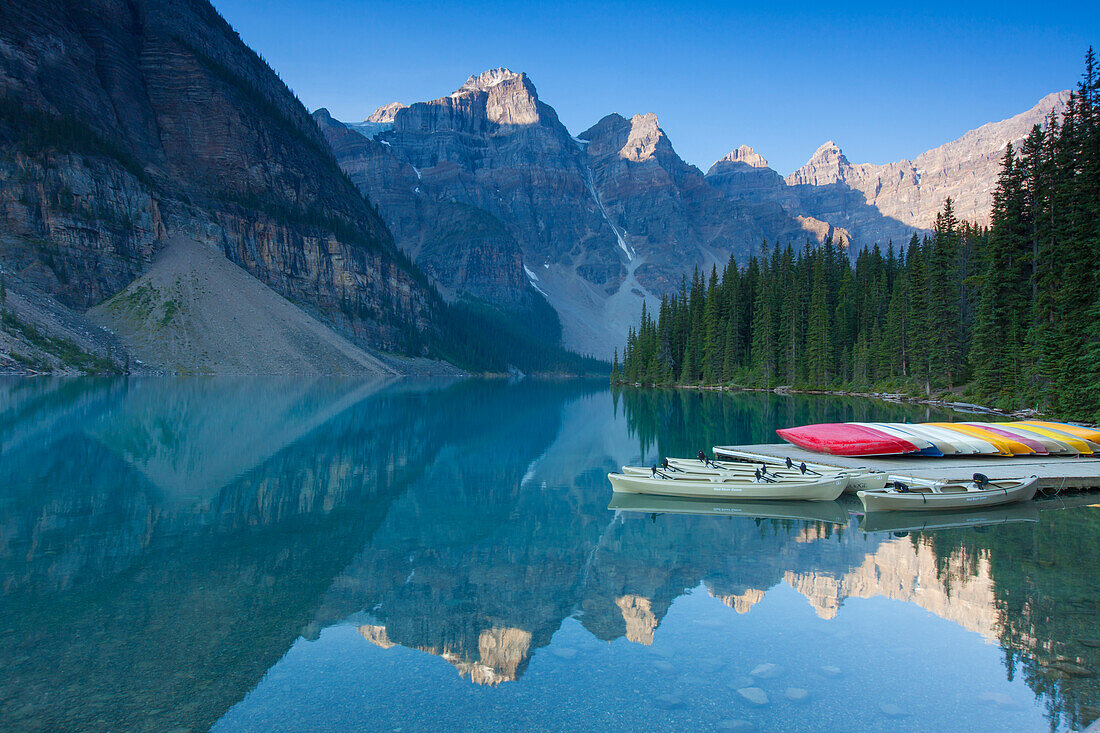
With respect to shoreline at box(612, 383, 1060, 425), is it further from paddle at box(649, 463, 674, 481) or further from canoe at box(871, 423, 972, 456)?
paddle at box(649, 463, 674, 481)

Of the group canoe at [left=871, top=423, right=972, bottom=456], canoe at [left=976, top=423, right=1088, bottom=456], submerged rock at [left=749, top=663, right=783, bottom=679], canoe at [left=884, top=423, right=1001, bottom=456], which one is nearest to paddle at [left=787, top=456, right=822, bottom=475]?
canoe at [left=871, top=423, right=972, bottom=456]

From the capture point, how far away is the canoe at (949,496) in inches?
694

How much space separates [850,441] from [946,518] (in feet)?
23.1

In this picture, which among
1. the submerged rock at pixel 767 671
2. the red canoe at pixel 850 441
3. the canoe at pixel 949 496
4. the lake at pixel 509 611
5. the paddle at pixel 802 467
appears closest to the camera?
the lake at pixel 509 611

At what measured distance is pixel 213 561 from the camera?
12.4 m

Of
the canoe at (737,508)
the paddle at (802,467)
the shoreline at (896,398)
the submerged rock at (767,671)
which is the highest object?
the shoreline at (896,398)

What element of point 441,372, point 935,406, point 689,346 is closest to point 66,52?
point 441,372

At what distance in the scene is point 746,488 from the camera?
61.8ft

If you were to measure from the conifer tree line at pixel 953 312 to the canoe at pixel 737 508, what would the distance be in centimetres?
1944

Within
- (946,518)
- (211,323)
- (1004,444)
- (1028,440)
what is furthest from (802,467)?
(211,323)

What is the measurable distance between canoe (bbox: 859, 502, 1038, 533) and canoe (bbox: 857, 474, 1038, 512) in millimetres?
172

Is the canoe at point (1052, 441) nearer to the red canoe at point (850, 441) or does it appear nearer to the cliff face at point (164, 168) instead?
the red canoe at point (850, 441)

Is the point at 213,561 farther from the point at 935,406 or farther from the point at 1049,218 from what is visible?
the point at 935,406

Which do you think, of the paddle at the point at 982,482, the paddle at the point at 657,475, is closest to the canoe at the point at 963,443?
the paddle at the point at 982,482
